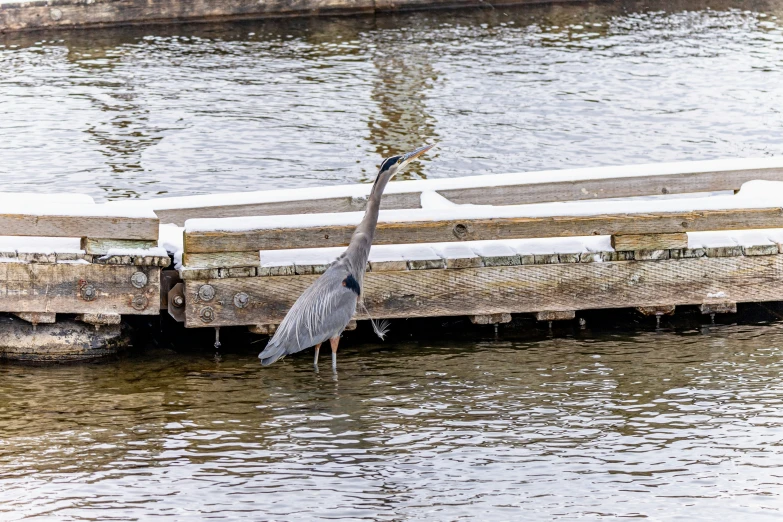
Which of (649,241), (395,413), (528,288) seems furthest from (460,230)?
(395,413)

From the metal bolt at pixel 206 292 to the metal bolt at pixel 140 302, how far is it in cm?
44

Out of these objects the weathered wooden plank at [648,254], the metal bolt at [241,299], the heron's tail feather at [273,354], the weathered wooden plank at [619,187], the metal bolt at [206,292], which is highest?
the weathered wooden plank at [619,187]

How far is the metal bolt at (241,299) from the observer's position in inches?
366

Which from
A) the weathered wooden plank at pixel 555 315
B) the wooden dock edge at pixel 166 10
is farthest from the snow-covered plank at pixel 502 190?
the wooden dock edge at pixel 166 10

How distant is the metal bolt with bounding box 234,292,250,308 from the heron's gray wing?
586mm

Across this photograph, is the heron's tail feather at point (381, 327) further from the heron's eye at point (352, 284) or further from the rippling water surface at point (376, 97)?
the rippling water surface at point (376, 97)

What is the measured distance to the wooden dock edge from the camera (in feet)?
92.3

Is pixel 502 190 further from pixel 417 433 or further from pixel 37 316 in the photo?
pixel 37 316

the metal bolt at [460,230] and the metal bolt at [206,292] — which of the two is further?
the metal bolt at [460,230]

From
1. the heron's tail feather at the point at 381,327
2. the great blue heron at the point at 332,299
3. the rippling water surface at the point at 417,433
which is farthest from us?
the heron's tail feather at the point at 381,327

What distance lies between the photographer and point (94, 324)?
9.38 m

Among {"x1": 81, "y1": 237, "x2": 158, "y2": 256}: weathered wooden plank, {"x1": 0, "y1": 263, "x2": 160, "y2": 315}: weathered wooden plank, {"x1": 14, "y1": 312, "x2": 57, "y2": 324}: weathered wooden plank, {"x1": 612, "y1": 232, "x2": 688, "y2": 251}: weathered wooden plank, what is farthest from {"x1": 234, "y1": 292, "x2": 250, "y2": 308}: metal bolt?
{"x1": 612, "y1": 232, "x2": 688, "y2": 251}: weathered wooden plank

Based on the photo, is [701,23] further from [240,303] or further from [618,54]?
[240,303]

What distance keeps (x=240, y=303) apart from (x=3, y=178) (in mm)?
8465
